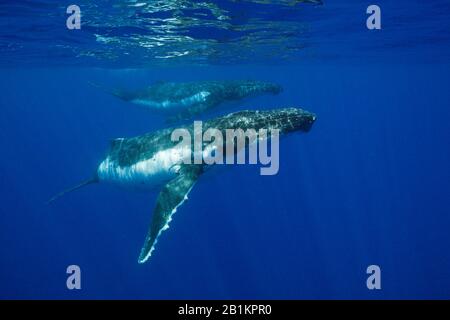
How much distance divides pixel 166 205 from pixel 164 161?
263 cm

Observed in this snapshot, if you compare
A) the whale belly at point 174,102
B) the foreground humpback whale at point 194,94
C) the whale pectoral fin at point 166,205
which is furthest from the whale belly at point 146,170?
the whale belly at point 174,102

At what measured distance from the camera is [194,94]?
20438mm

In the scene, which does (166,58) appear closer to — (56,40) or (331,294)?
(56,40)

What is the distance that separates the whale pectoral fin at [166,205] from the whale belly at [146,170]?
108 cm

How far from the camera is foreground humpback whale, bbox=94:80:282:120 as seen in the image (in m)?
19.8

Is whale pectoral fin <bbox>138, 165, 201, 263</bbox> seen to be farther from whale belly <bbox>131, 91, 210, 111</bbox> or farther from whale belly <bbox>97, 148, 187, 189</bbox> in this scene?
whale belly <bbox>131, 91, 210, 111</bbox>

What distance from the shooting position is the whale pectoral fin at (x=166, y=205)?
8.76 m

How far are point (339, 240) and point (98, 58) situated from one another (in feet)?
90.5

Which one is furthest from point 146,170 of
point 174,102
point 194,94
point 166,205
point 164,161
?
point 174,102

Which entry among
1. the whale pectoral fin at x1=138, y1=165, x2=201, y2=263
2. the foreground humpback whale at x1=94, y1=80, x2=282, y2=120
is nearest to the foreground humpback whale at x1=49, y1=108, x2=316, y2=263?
the whale pectoral fin at x1=138, y1=165, x2=201, y2=263

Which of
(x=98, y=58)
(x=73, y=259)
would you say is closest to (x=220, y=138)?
(x=73, y=259)

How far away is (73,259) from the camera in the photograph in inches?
1207

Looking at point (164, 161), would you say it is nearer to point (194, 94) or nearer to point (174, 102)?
point (194, 94)

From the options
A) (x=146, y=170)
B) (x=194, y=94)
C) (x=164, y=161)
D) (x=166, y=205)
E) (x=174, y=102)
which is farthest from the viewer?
(x=174, y=102)
